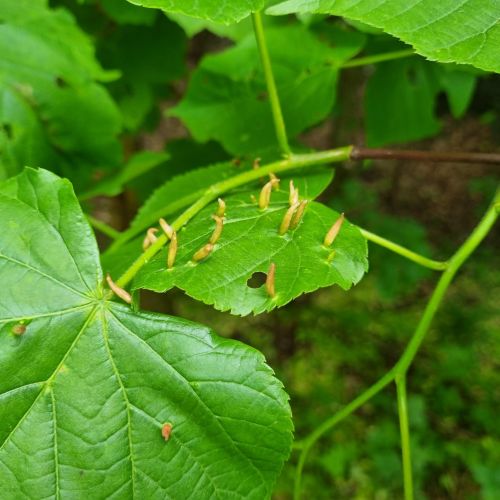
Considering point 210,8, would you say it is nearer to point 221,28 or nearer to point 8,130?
point 8,130

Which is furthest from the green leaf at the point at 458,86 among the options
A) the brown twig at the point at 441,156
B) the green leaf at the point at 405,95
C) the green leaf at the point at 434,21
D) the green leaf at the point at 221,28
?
the green leaf at the point at 434,21

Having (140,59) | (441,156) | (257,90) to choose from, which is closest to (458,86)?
(257,90)

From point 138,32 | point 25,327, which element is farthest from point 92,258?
point 138,32

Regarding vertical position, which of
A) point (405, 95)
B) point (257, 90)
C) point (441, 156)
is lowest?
point (405, 95)

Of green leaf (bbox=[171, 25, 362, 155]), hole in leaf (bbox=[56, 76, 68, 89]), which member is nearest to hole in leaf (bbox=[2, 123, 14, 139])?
hole in leaf (bbox=[56, 76, 68, 89])

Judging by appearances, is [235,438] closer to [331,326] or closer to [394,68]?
[394,68]
